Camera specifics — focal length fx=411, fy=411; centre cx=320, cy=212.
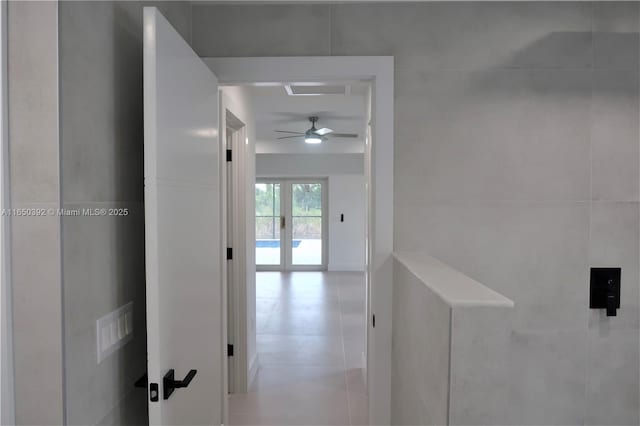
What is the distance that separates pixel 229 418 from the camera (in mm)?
2816

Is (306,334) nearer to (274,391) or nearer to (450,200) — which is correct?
(274,391)

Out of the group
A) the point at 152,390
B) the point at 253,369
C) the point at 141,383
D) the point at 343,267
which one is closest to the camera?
the point at 152,390

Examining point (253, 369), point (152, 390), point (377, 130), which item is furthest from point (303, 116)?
point (152, 390)

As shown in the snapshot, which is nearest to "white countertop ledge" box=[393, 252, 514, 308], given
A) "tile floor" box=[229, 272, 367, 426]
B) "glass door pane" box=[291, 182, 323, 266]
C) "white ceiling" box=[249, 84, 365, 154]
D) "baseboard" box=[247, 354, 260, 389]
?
"tile floor" box=[229, 272, 367, 426]

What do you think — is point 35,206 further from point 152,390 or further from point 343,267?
point 343,267

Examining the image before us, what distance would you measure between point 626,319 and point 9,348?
7.77 feet

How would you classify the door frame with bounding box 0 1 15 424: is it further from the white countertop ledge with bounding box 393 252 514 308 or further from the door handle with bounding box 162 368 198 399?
the white countertop ledge with bounding box 393 252 514 308

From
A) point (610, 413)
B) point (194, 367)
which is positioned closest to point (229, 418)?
point (194, 367)

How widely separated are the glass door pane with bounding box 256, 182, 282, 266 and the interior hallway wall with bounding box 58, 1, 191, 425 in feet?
24.1

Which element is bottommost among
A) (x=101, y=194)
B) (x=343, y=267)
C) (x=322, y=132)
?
(x=343, y=267)

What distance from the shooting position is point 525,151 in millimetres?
1919

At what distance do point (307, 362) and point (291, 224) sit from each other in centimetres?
523

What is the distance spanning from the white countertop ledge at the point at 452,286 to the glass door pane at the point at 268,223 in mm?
7236

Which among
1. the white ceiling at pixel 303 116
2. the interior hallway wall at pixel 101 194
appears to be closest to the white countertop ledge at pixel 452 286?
the interior hallway wall at pixel 101 194
